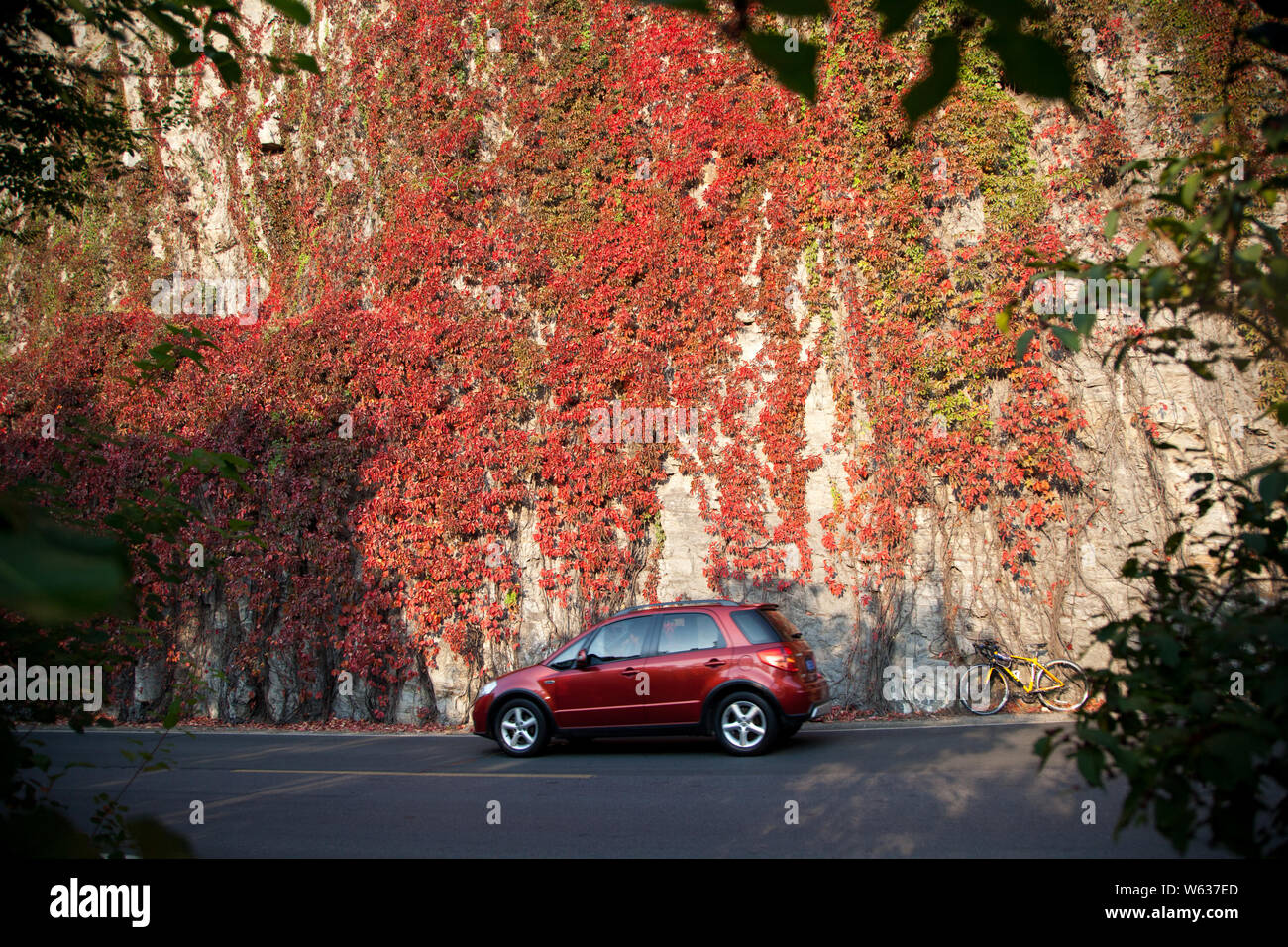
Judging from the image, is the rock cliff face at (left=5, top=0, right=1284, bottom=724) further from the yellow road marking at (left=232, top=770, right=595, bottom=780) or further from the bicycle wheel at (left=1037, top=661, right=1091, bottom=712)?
the yellow road marking at (left=232, top=770, right=595, bottom=780)

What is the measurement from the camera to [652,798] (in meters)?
7.41

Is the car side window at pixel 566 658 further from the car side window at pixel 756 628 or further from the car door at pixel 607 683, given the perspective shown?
the car side window at pixel 756 628

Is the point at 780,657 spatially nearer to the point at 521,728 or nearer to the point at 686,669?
the point at 686,669

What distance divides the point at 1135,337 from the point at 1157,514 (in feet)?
41.7

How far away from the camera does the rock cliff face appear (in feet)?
43.4

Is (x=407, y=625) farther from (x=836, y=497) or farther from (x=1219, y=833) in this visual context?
(x=1219, y=833)

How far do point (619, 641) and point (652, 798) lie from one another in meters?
2.80

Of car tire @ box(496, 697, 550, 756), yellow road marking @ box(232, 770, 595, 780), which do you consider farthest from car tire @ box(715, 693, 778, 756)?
car tire @ box(496, 697, 550, 756)

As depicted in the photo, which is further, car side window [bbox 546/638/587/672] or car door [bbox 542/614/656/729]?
car side window [bbox 546/638/587/672]

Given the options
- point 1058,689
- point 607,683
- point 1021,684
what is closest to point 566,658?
point 607,683

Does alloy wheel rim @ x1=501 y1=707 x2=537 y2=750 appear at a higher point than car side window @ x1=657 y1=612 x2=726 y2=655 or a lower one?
lower

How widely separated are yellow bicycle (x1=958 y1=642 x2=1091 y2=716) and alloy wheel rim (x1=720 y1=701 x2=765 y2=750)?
14.3 feet

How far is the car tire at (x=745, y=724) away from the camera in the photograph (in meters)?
9.29

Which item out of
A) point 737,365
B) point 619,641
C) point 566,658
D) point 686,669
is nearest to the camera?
point 686,669
